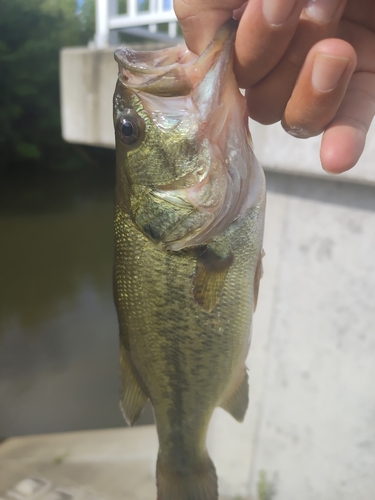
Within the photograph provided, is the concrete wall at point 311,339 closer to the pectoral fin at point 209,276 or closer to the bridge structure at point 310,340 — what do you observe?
the bridge structure at point 310,340

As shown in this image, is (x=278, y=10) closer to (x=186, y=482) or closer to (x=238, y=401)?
(x=238, y=401)

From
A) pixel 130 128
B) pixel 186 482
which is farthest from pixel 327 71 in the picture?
pixel 186 482

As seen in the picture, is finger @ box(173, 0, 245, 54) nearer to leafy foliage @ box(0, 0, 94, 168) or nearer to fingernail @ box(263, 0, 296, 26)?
fingernail @ box(263, 0, 296, 26)

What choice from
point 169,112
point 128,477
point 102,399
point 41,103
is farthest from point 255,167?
point 41,103

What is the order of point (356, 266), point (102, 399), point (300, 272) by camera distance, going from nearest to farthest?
point (356, 266), point (300, 272), point (102, 399)

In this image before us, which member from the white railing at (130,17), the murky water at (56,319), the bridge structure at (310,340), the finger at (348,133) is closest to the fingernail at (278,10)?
Answer: the finger at (348,133)

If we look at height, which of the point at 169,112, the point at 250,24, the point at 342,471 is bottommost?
the point at 342,471

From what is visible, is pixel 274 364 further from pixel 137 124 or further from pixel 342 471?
pixel 137 124
